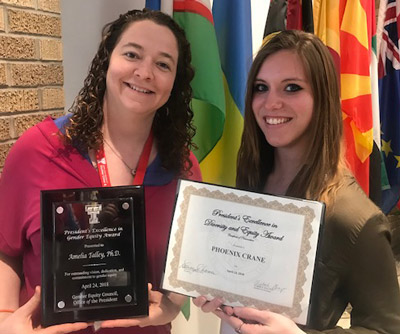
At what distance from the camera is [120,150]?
138 centimetres

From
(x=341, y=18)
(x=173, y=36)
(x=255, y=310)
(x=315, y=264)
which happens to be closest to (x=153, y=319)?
(x=255, y=310)

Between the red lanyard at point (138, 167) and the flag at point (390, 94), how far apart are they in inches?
63.6

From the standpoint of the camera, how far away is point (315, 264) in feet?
3.22

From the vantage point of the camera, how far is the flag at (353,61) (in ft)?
6.86

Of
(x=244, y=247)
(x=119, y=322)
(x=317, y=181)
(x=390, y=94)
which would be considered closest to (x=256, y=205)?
(x=244, y=247)

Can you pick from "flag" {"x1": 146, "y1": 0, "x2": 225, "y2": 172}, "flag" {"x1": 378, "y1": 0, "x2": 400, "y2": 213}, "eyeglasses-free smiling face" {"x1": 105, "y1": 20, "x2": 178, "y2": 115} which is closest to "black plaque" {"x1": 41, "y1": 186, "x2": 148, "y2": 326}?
"eyeglasses-free smiling face" {"x1": 105, "y1": 20, "x2": 178, "y2": 115}

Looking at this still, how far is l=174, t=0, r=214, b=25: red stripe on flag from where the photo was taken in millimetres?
1941

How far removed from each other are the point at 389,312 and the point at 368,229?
0.70ft

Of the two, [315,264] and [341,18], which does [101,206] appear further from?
[341,18]

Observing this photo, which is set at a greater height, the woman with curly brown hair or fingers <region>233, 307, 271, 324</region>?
the woman with curly brown hair

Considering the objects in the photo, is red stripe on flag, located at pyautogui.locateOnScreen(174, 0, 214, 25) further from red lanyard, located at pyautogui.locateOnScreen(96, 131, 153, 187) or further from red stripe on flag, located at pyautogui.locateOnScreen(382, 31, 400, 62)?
red stripe on flag, located at pyautogui.locateOnScreen(382, 31, 400, 62)

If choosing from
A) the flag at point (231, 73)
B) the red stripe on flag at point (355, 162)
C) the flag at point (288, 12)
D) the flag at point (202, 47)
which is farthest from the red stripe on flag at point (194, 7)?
the red stripe on flag at point (355, 162)

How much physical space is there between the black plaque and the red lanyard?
0.22 metres
